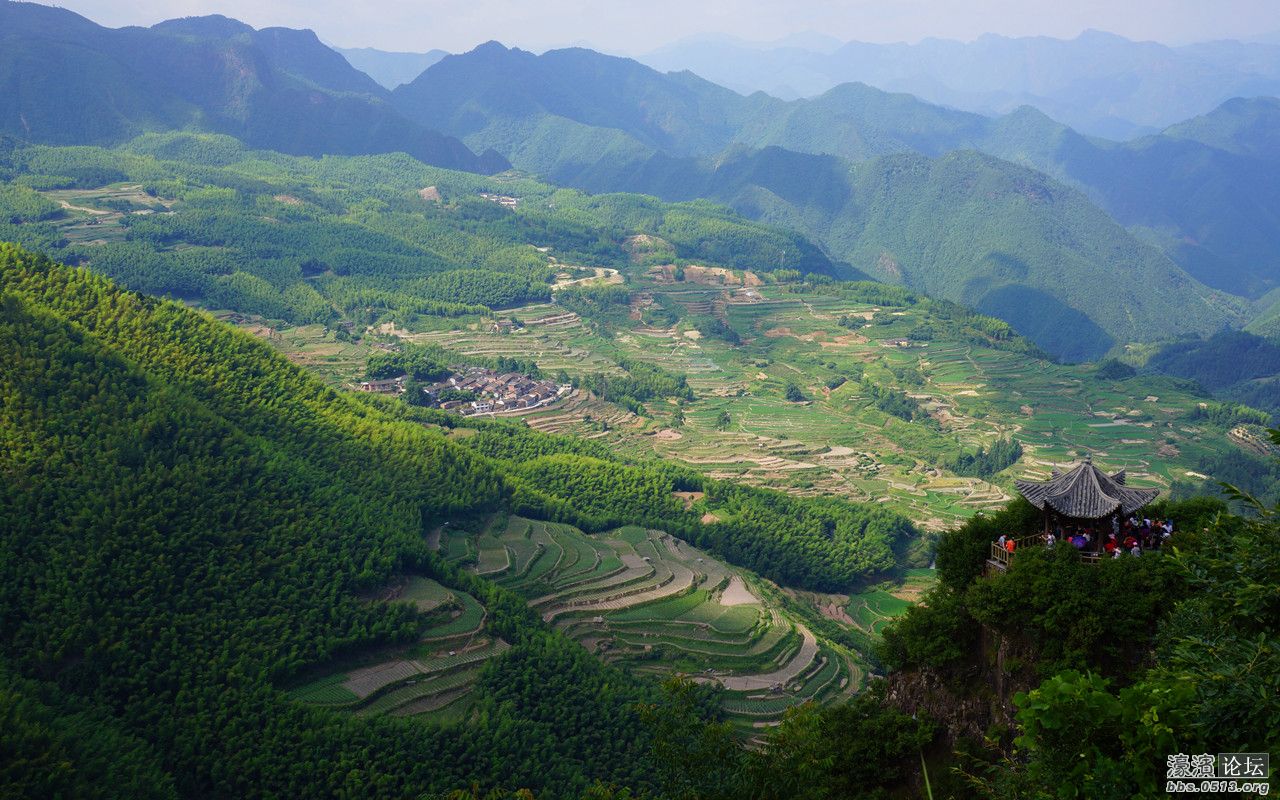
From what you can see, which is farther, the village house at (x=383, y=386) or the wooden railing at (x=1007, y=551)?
the village house at (x=383, y=386)

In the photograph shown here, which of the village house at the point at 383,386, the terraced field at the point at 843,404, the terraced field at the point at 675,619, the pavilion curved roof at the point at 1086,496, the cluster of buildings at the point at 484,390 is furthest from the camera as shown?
the cluster of buildings at the point at 484,390

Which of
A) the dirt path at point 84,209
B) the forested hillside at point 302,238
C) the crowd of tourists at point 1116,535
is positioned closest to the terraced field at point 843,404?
the forested hillside at point 302,238

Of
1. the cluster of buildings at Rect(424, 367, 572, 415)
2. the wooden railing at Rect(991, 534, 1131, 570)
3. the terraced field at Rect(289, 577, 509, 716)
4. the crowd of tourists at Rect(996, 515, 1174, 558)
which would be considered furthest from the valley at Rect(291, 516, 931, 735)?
the cluster of buildings at Rect(424, 367, 572, 415)

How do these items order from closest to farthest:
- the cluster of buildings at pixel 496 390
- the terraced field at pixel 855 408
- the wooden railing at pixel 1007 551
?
the wooden railing at pixel 1007 551 < the terraced field at pixel 855 408 < the cluster of buildings at pixel 496 390

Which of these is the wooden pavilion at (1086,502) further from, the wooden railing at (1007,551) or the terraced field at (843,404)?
the terraced field at (843,404)

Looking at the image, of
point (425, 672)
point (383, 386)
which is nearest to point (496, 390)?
point (383, 386)

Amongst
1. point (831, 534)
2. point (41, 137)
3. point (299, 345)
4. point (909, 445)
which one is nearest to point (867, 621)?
point (831, 534)

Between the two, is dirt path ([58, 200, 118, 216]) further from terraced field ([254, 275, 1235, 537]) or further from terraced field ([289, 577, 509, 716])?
terraced field ([289, 577, 509, 716])
